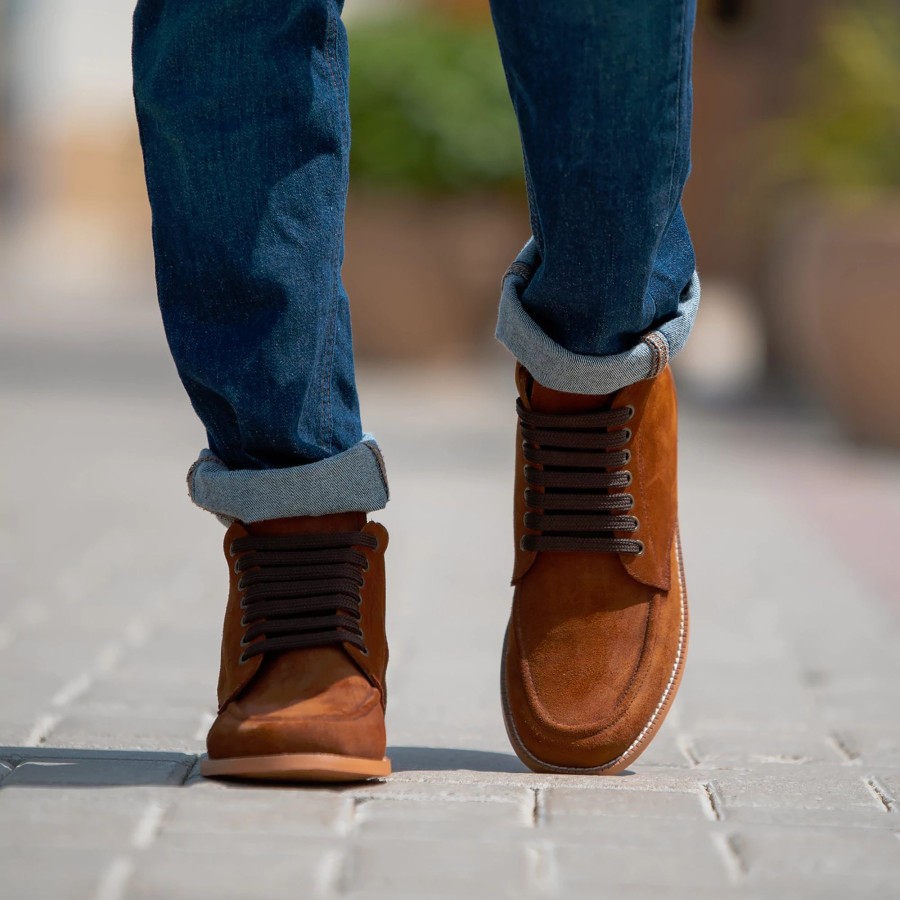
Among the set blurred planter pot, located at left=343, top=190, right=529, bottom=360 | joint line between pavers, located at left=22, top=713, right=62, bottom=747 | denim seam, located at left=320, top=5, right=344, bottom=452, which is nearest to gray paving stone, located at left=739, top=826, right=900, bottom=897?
denim seam, located at left=320, top=5, right=344, bottom=452

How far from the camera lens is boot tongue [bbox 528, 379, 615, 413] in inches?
67.5

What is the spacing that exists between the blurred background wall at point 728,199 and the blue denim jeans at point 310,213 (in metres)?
3.85

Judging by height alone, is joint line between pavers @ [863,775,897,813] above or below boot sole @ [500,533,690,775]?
below

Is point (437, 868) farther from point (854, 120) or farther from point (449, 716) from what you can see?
point (854, 120)

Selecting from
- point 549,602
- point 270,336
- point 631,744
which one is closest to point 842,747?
point 631,744

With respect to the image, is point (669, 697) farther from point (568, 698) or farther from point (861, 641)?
point (861, 641)

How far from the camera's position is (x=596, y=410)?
172cm

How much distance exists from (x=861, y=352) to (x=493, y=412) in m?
1.62

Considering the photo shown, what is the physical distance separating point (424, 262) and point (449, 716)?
5716mm

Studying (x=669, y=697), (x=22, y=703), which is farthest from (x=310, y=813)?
(x=22, y=703)

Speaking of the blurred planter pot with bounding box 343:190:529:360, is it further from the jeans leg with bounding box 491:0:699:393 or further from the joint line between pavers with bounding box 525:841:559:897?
the joint line between pavers with bounding box 525:841:559:897

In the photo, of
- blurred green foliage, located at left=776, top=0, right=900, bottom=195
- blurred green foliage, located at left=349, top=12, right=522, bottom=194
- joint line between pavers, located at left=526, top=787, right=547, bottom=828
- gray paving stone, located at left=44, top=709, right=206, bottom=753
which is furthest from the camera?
blurred green foliage, located at left=349, top=12, right=522, bottom=194

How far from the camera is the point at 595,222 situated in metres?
1.59

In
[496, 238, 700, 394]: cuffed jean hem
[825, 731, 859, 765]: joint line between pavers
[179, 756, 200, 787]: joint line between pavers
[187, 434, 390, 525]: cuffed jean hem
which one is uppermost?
[496, 238, 700, 394]: cuffed jean hem
